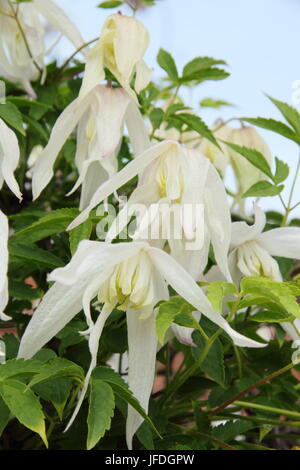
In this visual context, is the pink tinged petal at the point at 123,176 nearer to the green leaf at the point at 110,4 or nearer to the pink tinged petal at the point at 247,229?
the pink tinged petal at the point at 247,229

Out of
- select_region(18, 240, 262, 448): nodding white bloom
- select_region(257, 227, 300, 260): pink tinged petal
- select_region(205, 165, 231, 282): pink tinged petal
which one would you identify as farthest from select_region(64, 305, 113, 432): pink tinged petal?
select_region(257, 227, 300, 260): pink tinged petal

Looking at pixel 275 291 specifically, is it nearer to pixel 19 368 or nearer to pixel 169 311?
pixel 169 311

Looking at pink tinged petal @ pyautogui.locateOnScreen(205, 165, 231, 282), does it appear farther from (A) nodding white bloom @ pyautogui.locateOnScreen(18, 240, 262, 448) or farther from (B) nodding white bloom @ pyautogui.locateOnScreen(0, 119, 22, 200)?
(B) nodding white bloom @ pyautogui.locateOnScreen(0, 119, 22, 200)

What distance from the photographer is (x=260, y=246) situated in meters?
0.70

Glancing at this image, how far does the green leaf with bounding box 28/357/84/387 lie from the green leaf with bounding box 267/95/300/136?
0.38 meters

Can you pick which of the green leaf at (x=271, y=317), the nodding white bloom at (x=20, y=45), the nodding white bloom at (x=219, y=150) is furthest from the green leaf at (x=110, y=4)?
the green leaf at (x=271, y=317)

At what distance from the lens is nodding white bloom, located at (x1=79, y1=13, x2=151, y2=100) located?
0.64m

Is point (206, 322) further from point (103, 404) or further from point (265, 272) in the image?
point (103, 404)

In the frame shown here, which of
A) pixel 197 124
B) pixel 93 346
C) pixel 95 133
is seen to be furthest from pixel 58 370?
pixel 197 124

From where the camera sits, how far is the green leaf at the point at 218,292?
19.4 inches

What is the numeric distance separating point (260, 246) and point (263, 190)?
0.07 meters

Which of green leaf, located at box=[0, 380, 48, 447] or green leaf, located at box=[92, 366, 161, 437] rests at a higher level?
green leaf, located at box=[0, 380, 48, 447]

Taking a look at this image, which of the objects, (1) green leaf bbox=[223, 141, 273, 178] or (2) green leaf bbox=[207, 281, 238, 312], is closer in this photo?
(2) green leaf bbox=[207, 281, 238, 312]

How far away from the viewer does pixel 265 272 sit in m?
0.68
